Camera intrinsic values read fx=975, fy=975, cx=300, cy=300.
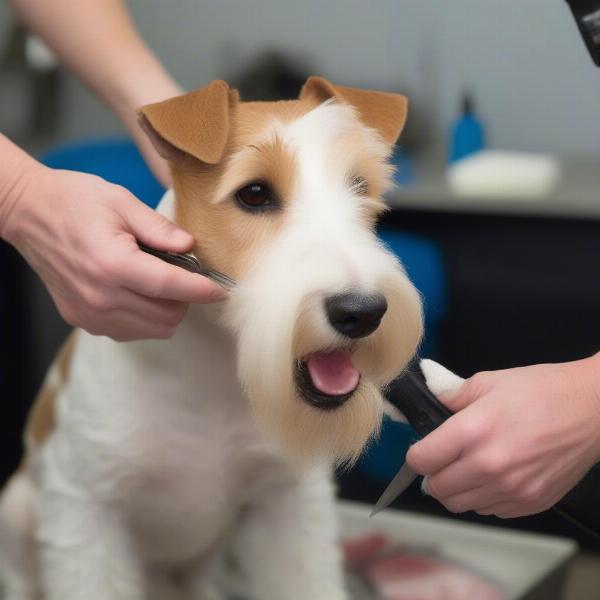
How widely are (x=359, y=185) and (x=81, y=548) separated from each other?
45 cm

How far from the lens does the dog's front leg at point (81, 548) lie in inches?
37.7

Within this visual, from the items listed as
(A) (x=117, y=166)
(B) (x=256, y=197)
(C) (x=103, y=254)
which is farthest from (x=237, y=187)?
(A) (x=117, y=166)

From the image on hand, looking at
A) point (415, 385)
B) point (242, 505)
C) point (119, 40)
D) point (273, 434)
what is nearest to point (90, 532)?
point (242, 505)

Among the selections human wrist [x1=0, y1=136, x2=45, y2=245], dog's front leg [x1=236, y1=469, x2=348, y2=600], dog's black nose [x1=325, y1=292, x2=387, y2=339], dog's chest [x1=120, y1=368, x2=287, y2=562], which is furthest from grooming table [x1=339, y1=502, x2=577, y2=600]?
human wrist [x1=0, y1=136, x2=45, y2=245]

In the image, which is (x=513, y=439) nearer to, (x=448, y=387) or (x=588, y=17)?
(x=448, y=387)

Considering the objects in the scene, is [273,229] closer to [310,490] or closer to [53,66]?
[310,490]

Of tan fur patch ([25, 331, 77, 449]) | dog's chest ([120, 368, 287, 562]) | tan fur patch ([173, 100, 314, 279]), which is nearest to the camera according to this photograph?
tan fur patch ([173, 100, 314, 279])

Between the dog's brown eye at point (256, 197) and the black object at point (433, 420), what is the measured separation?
0.18 meters

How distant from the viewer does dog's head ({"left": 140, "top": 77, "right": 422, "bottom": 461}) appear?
0.70 m

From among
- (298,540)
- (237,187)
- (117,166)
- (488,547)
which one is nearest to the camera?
(237,187)

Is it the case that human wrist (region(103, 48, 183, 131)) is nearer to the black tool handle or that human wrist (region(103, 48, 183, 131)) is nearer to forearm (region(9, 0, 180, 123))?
forearm (region(9, 0, 180, 123))

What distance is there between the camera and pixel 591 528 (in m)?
0.75

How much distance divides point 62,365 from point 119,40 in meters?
0.37

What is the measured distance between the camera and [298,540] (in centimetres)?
103
